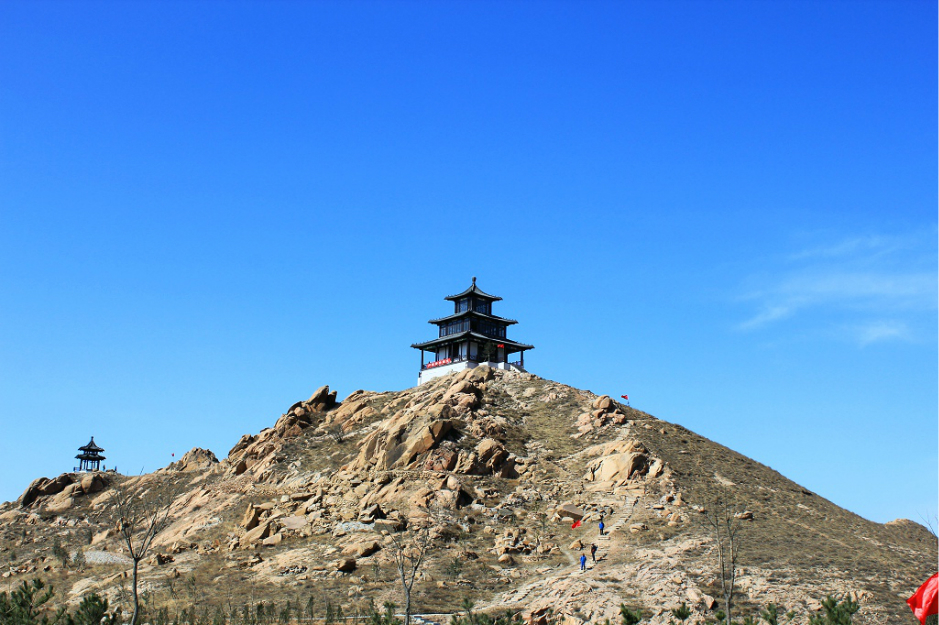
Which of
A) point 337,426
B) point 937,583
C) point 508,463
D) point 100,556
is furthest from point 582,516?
point 937,583

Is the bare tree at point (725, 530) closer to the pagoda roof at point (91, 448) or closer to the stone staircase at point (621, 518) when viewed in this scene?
the stone staircase at point (621, 518)

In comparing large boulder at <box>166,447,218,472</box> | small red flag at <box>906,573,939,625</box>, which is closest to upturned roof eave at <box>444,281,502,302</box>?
large boulder at <box>166,447,218,472</box>

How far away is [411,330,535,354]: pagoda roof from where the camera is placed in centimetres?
9219

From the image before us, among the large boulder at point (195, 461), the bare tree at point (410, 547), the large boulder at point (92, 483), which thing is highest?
the large boulder at point (195, 461)

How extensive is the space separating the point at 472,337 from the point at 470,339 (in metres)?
0.65

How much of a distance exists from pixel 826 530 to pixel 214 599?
40.9 m

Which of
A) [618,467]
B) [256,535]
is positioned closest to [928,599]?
[618,467]

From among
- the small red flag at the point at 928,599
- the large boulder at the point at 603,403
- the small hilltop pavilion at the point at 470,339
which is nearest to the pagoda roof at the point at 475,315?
the small hilltop pavilion at the point at 470,339

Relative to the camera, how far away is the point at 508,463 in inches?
2522

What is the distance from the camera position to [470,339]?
9294 centimetres

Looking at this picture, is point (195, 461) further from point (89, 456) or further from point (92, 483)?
point (89, 456)

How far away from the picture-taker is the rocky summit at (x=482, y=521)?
46.1 m

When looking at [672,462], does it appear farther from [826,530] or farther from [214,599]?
[214,599]

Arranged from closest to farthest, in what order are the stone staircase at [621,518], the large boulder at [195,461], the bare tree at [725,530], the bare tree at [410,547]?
the bare tree at [725,530], the bare tree at [410,547], the stone staircase at [621,518], the large boulder at [195,461]
